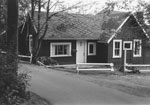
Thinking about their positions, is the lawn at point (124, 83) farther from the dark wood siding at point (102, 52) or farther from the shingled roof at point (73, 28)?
the shingled roof at point (73, 28)

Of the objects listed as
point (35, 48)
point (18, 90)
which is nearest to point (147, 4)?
point (18, 90)

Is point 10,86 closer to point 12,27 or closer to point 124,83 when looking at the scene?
point 12,27

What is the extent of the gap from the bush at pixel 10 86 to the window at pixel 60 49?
19.1 m

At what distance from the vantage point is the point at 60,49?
91.8ft

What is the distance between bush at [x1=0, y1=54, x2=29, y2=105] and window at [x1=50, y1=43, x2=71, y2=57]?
1907 cm

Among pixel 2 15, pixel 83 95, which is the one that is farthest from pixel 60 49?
pixel 83 95

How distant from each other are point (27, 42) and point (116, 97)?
20756mm

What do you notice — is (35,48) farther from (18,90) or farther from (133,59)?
(18,90)

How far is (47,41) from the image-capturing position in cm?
2711

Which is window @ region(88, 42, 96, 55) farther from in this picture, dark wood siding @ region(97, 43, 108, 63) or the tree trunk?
the tree trunk

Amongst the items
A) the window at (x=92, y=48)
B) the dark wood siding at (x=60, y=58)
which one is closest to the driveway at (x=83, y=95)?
the dark wood siding at (x=60, y=58)

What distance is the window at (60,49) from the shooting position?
1086 inches

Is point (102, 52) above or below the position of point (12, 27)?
below

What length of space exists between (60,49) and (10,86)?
19.9 m
